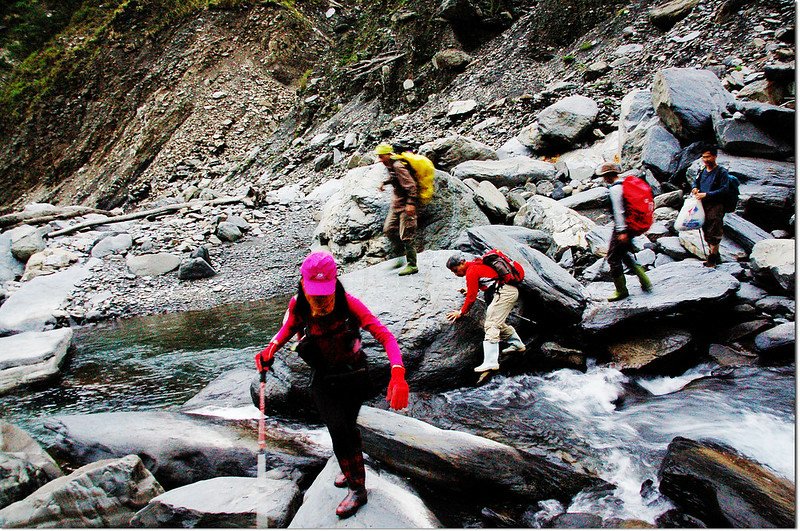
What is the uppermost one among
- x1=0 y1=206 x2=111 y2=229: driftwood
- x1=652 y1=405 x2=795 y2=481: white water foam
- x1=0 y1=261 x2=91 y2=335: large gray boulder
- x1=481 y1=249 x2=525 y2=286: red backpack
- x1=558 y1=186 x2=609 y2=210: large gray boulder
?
x1=0 y1=206 x2=111 y2=229: driftwood

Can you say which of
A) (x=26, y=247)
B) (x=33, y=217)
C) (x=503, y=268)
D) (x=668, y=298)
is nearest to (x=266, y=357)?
(x=503, y=268)

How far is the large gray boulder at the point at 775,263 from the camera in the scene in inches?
243

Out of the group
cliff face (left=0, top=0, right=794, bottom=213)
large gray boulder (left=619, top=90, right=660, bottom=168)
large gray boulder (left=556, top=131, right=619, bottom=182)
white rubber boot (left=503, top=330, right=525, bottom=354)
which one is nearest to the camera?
white rubber boot (left=503, top=330, right=525, bottom=354)

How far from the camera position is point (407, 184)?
6879 mm

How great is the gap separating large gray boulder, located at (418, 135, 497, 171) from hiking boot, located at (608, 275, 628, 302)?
962 centimetres

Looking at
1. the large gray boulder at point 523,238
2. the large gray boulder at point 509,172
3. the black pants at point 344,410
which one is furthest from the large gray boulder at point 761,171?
the black pants at point 344,410

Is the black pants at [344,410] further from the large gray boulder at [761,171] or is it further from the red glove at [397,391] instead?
the large gray boulder at [761,171]

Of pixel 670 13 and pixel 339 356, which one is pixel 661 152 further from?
pixel 670 13

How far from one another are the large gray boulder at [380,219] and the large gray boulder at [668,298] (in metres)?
4.72

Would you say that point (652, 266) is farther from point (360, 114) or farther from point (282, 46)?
point (282, 46)

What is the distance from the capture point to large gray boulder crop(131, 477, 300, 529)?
357cm

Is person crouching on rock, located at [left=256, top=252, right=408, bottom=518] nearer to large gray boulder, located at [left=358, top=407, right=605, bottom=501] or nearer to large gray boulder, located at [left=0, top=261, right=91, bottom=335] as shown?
large gray boulder, located at [left=358, top=407, right=605, bottom=501]

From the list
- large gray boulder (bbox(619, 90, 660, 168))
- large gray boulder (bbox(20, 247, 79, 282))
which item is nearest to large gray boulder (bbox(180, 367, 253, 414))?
large gray boulder (bbox(20, 247, 79, 282))

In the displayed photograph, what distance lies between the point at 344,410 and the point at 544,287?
4337 mm
